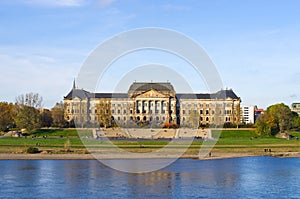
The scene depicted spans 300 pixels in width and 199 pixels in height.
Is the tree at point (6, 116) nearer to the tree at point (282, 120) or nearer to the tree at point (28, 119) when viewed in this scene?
the tree at point (28, 119)

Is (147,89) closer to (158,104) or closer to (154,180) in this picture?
(158,104)

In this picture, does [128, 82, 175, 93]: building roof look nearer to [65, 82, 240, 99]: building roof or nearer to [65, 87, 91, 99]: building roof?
[65, 82, 240, 99]: building roof

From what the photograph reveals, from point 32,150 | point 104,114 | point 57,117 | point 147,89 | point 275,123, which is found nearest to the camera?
point 32,150

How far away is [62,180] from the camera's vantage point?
126 ft

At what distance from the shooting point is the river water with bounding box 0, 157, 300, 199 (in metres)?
32.9

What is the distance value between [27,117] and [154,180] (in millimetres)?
48348

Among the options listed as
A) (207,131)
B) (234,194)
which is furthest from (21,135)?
(234,194)

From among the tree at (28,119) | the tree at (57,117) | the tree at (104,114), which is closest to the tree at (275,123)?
the tree at (104,114)

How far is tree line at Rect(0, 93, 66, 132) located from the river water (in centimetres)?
3128

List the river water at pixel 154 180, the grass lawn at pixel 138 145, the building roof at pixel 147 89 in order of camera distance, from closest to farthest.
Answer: the river water at pixel 154 180
the grass lawn at pixel 138 145
the building roof at pixel 147 89

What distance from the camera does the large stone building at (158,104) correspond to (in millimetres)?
117562

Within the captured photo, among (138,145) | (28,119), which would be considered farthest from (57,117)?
(138,145)

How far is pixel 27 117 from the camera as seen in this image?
82.6 m

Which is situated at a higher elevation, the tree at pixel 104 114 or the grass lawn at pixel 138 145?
the tree at pixel 104 114
